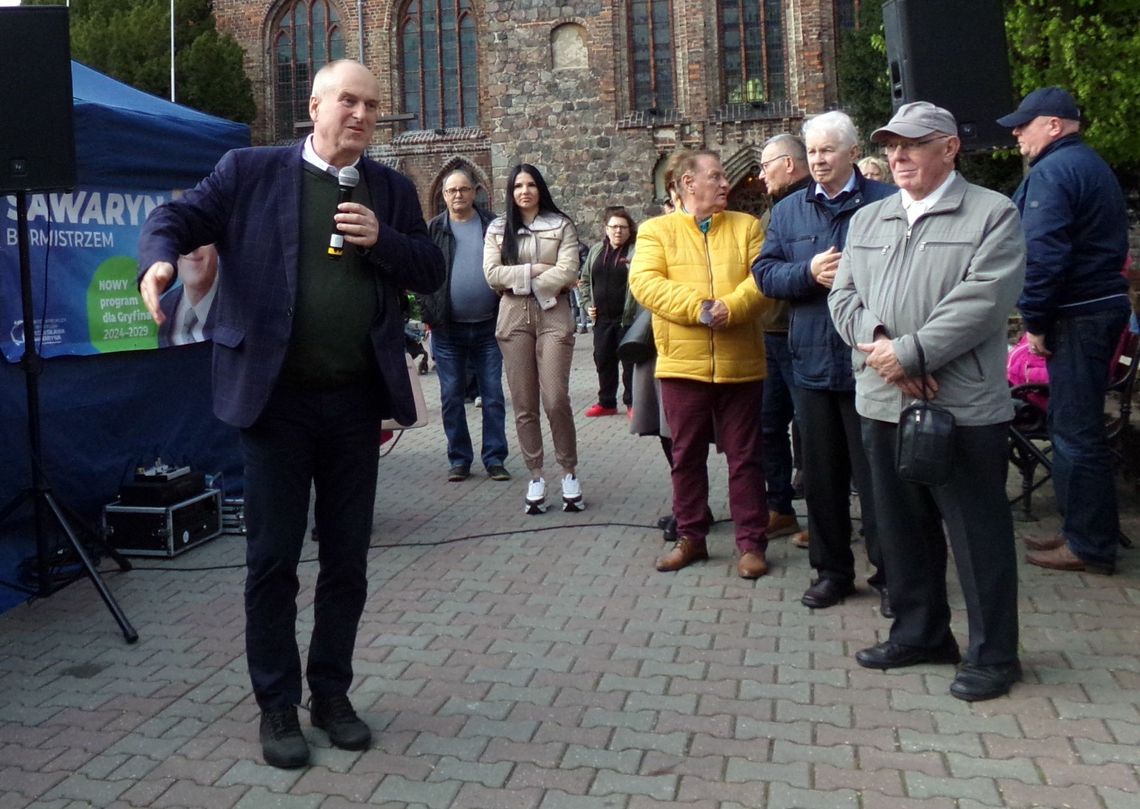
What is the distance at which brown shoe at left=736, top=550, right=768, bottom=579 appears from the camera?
579 centimetres

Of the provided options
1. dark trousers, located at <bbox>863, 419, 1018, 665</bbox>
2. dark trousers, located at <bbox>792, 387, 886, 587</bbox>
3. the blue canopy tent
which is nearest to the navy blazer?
dark trousers, located at <bbox>863, 419, 1018, 665</bbox>

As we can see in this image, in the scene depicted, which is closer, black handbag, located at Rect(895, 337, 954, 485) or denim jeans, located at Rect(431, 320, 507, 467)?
black handbag, located at Rect(895, 337, 954, 485)

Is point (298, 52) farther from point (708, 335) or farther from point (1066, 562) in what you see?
point (1066, 562)

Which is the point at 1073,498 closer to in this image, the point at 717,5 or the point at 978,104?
the point at 978,104

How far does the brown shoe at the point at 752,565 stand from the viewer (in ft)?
19.0

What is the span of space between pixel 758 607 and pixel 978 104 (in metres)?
3.57

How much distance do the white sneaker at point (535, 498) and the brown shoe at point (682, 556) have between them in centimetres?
152

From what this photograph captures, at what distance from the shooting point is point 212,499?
7133 mm

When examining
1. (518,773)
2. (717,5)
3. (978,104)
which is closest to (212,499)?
(518,773)

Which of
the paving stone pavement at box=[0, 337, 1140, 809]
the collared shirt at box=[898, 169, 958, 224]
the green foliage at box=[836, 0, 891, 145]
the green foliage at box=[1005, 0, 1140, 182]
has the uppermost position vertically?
the green foliage at box=[836, 0, 891, 145]

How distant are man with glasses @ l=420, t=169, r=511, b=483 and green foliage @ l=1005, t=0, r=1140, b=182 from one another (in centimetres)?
1331

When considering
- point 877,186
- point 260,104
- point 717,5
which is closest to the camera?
point 877,186

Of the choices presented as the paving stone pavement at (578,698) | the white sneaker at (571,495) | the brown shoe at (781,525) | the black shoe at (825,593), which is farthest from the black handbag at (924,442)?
the white sneaker at (571,495)

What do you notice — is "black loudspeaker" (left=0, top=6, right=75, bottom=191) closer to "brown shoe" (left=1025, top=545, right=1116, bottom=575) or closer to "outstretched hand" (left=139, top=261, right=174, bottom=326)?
"outstretched hand" (left=139, top=261, right=174, bottom=326)
